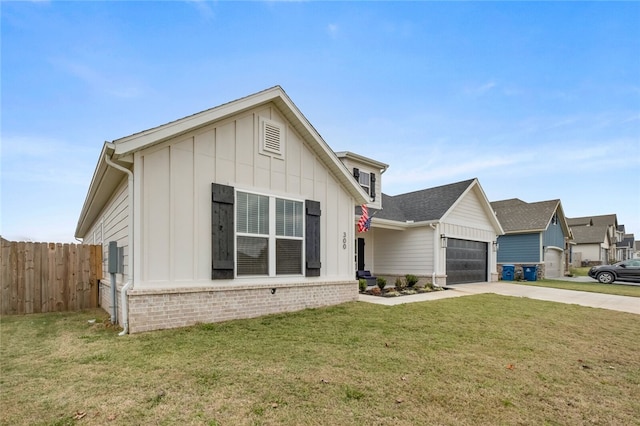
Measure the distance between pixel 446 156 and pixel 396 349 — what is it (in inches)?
665

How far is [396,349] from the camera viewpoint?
193 inches

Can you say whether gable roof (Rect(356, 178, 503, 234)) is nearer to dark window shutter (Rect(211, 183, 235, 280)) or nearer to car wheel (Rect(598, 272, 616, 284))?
car wheel (Rect(598, 272, 616, 284))

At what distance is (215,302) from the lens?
6570mm

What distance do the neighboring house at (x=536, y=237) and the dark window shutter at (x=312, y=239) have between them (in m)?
18.3

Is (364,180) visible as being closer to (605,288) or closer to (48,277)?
→ (48,277)

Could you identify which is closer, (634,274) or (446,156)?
(634,274)

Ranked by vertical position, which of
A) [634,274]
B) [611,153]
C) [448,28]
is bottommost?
[634,274]

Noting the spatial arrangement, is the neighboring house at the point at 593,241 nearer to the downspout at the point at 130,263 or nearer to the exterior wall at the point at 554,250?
the exterior wall at the point at 554,250

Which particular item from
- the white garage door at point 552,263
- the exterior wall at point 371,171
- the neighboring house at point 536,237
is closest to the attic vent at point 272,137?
the exterior wall at point 371,171

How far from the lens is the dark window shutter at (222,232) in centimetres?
657

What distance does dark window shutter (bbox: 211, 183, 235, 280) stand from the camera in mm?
6570

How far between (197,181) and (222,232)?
3.75 feet

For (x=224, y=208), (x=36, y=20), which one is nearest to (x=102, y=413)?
(x=224, y=208)

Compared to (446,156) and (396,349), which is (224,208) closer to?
(396,349)
